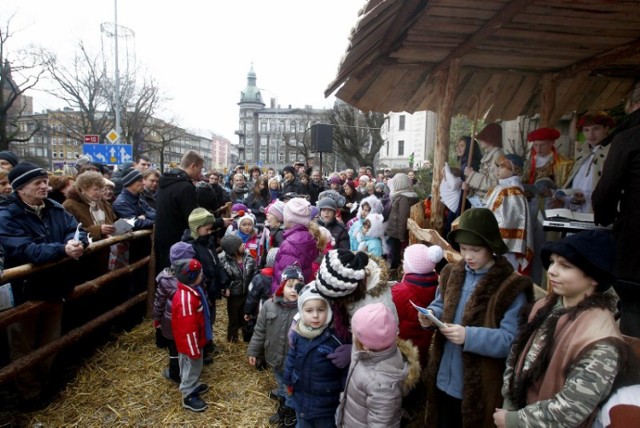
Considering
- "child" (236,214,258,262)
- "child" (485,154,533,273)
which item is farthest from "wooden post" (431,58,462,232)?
"child" (236,214,258,262)

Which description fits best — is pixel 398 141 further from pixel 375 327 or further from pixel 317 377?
pixel 375 327

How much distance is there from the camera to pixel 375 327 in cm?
243

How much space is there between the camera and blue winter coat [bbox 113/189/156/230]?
535 centimetres

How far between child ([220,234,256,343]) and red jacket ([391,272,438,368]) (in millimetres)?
2108

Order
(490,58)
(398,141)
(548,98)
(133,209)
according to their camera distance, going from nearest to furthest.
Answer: (490,58), (548,98), (133,209), (398,141)

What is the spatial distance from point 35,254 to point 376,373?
2.92m

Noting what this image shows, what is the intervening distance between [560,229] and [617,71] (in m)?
3.62

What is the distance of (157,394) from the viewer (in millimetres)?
3818

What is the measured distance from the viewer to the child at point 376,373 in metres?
2.45

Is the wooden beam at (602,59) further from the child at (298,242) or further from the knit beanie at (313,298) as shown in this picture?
the knit beanie at (313,298)

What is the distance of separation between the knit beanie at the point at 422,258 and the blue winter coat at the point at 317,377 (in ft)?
3.22

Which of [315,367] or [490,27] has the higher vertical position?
[490,27]

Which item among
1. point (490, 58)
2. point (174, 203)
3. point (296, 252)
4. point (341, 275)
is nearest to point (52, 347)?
point (174, 203)

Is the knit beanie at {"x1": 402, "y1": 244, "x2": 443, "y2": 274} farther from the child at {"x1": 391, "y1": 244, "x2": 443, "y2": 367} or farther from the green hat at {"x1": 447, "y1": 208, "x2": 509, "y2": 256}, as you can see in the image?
the green hat at {"x1": 447, "y1": 208, "x2": 509, "y2": 256}
